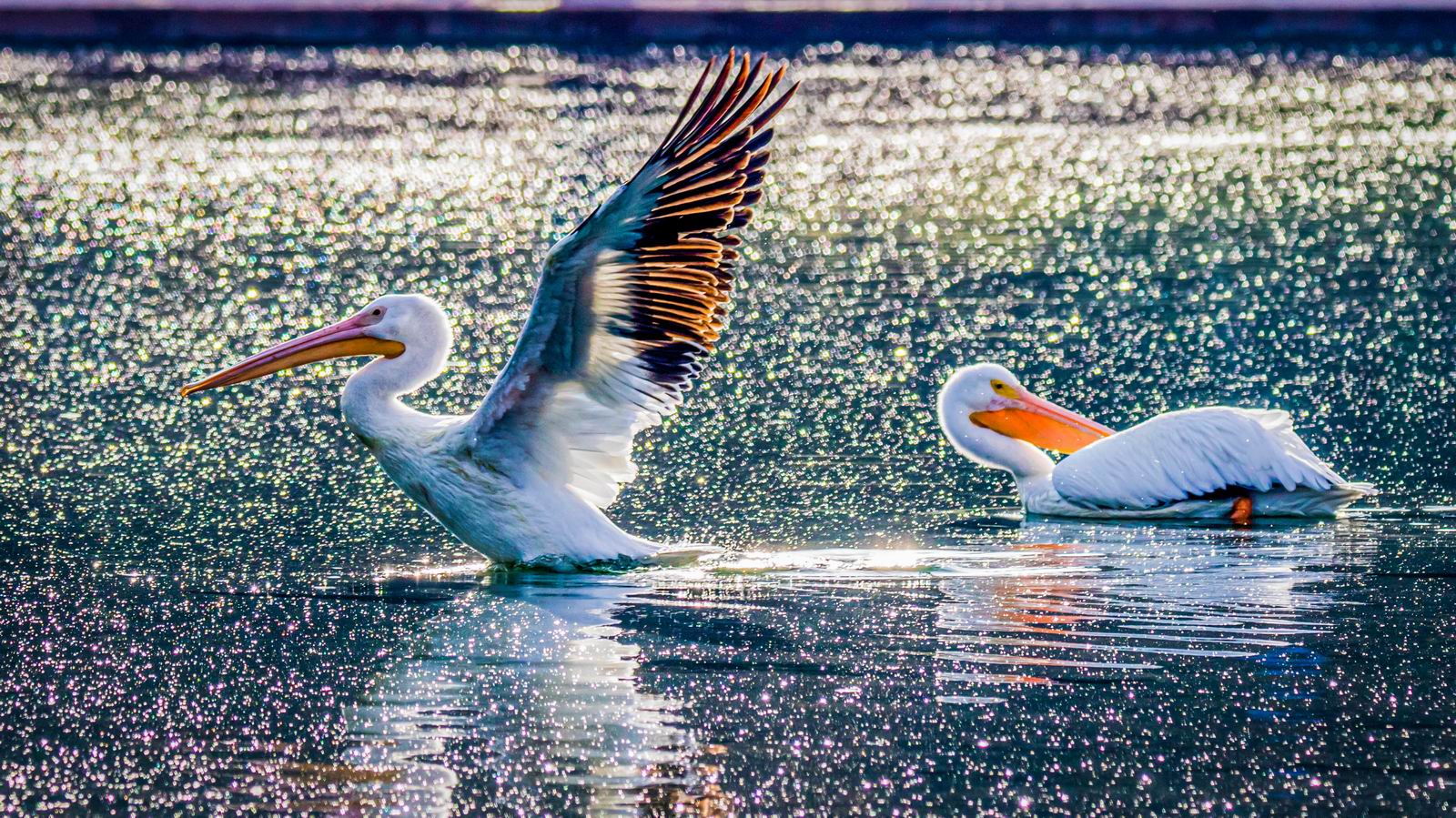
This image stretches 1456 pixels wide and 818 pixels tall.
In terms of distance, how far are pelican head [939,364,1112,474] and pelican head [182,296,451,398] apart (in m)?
2.08

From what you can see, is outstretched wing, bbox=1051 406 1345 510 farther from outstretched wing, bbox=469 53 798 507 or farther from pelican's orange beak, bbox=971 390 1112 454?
outstretched wing, bbox=469 53 798 507

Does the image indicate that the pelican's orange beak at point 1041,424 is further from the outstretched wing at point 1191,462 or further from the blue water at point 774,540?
the outstretched wing at point 1191,462

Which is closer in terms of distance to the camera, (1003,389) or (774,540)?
(774,540)

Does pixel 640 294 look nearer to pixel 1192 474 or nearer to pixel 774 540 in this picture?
pixel 774 540

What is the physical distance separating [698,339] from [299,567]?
124 cm

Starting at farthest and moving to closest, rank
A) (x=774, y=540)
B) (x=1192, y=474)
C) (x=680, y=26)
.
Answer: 1. (x=680, y=26)
2. (x=1192, y=474)
3. (x=774, y=540)

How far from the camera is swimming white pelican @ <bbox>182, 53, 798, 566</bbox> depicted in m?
5.33

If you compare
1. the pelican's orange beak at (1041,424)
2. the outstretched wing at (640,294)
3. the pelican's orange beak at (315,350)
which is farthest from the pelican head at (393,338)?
the pelican's orange beak at (1041,424)

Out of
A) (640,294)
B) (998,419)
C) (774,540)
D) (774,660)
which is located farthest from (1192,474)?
(774,660)

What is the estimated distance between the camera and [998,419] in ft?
24.4

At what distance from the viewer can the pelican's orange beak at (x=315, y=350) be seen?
19.9 feet

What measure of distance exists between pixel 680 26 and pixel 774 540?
22.8 metres

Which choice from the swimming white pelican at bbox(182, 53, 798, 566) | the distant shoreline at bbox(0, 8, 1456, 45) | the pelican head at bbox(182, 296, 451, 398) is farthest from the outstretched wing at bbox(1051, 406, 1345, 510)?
the distant shoreline at bbox(0, 8, 1456, 45)

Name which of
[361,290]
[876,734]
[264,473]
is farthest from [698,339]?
[361,290]
